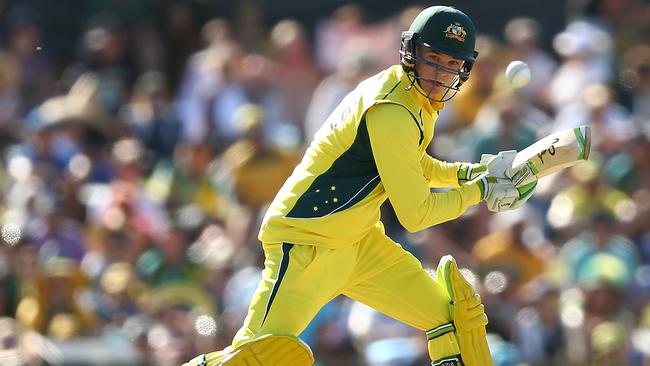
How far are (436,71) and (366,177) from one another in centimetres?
59

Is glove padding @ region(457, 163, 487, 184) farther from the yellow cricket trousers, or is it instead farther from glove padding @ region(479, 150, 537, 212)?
the yellow cricket trousers

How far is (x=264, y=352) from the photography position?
6.27 meters

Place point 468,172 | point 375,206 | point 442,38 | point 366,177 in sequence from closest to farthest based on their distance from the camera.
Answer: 1. point 442,38
2. point 366,177
3. point 375,206
4. point 468,172

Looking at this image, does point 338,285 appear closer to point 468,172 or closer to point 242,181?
point 468,172

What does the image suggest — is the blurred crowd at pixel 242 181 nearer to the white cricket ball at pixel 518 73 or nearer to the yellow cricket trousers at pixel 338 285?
the yellow cricket trousers at pixel 338 285

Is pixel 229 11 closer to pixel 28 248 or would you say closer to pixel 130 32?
pixel 130 32

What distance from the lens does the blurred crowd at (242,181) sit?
951 cm

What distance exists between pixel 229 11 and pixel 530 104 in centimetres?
384

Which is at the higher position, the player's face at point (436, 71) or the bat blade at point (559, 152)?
the player's face at point (436, 71)

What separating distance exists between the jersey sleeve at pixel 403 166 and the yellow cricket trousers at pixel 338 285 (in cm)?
48

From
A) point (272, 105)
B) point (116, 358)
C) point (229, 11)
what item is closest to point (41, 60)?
point (229, 11)

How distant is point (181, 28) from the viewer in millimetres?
13562

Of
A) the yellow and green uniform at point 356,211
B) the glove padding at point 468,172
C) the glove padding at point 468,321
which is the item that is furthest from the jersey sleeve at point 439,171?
the glove padding at point 468,321

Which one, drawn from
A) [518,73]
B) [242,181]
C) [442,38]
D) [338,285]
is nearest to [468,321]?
[338,285]
